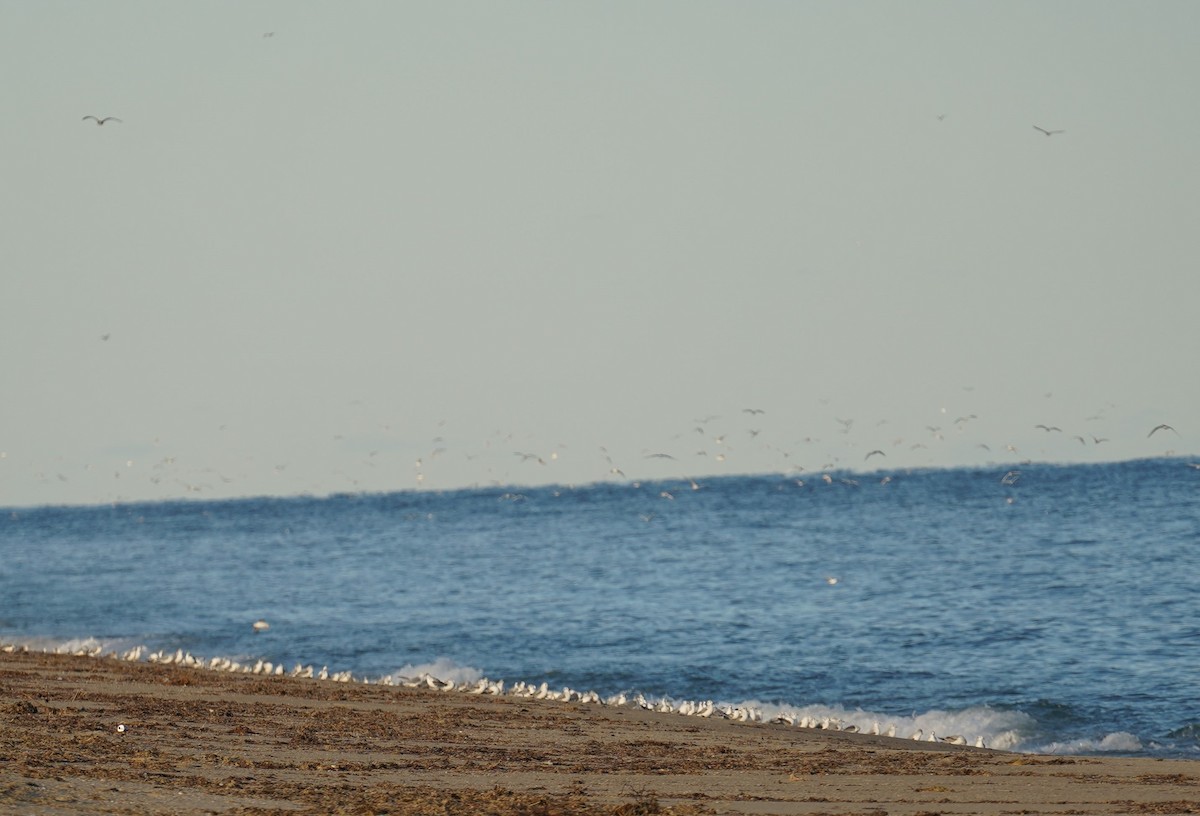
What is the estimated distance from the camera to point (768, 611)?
32.8 meters

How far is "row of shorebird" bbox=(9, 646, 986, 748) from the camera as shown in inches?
712

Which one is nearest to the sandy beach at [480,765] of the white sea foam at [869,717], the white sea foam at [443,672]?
the white sea foam at [869,717]

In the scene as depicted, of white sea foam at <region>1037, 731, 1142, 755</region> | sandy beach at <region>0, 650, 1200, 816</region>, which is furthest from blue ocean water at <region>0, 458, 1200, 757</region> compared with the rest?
sandy beach at <region>0, 650, 1200, 816</region>

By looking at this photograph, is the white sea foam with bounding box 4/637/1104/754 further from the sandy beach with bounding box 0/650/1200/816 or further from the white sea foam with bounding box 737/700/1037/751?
the sandy beach with bounding box 0/650/1200/816

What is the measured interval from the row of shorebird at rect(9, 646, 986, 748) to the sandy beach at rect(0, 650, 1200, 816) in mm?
988

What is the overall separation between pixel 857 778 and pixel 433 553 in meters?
52.3

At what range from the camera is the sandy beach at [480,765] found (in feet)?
32.0

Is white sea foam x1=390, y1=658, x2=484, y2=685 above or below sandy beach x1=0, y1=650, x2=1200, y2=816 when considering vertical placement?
below

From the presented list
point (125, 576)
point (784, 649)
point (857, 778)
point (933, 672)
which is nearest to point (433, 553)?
point (125, 576)

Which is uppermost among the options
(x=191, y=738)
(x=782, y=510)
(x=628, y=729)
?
(x=191, y=738)

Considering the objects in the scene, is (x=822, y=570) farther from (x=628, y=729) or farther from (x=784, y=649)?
(x=628, y=729)

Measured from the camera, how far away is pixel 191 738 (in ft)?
42.3

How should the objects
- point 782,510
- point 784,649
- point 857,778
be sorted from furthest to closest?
point 782,510 → point 784,649 → point 857,778

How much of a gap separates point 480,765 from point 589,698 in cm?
874
